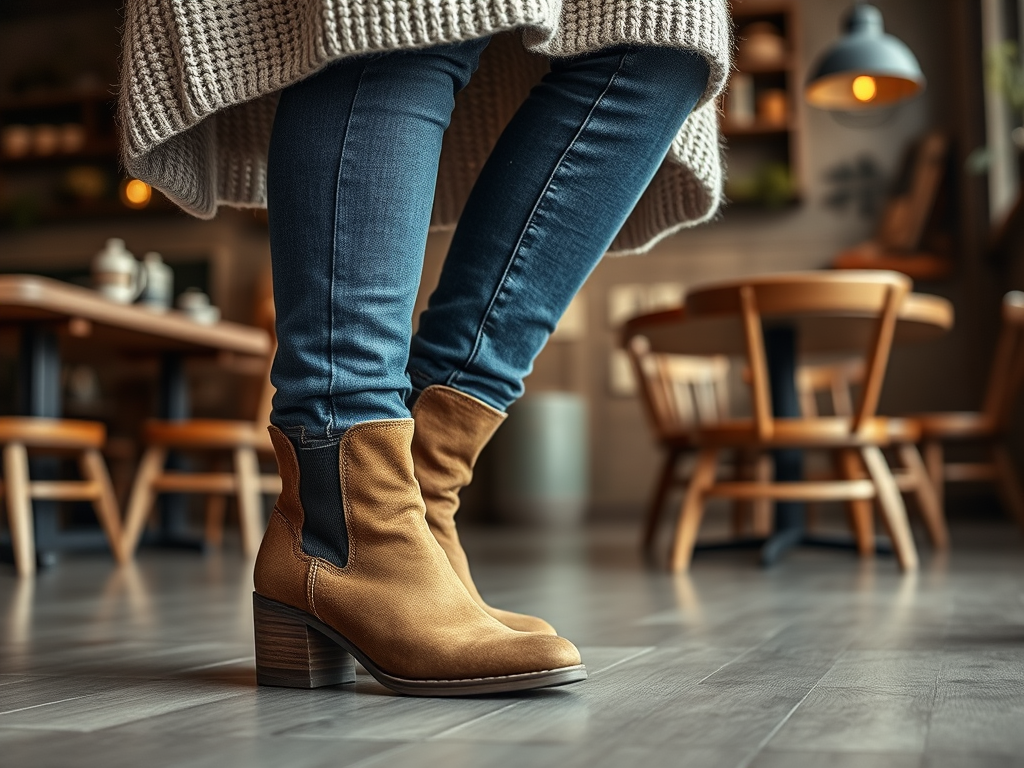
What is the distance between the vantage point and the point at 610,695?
2.64 ft

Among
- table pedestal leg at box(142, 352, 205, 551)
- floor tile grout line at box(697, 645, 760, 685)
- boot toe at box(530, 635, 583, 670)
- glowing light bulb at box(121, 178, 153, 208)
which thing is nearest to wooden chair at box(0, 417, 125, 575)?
table pedestal leg at box(142, 352, 205, 551)

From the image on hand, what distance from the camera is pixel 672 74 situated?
880 millimetres

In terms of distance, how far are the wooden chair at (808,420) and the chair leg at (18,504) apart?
146 centimetres

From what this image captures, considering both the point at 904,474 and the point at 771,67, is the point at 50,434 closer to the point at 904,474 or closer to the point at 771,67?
the point at 904,474

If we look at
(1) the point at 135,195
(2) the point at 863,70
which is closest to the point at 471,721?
(2) the point at 863,70

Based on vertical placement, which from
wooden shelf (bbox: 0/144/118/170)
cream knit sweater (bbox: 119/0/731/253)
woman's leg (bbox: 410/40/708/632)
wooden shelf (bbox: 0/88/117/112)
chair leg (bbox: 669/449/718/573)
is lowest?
chair leg (bbox: 669/449/718/573)

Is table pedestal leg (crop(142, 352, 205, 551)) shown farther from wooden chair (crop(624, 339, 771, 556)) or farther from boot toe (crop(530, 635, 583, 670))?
boot toe (crop(530, 635, 583, 670))

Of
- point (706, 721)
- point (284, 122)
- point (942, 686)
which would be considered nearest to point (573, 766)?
point (706, 721)

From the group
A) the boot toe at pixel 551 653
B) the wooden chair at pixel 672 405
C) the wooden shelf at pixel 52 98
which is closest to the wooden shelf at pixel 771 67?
the wooden chair at pixel 672 405

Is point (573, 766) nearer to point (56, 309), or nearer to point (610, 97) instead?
point (610, 97)

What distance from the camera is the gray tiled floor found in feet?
2.05

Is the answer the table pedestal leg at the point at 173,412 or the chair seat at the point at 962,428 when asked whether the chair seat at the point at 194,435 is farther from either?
the chair seat at the point at 962,428

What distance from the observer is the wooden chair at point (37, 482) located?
2607 mm

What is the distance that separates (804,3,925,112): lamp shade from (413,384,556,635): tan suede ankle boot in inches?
121
